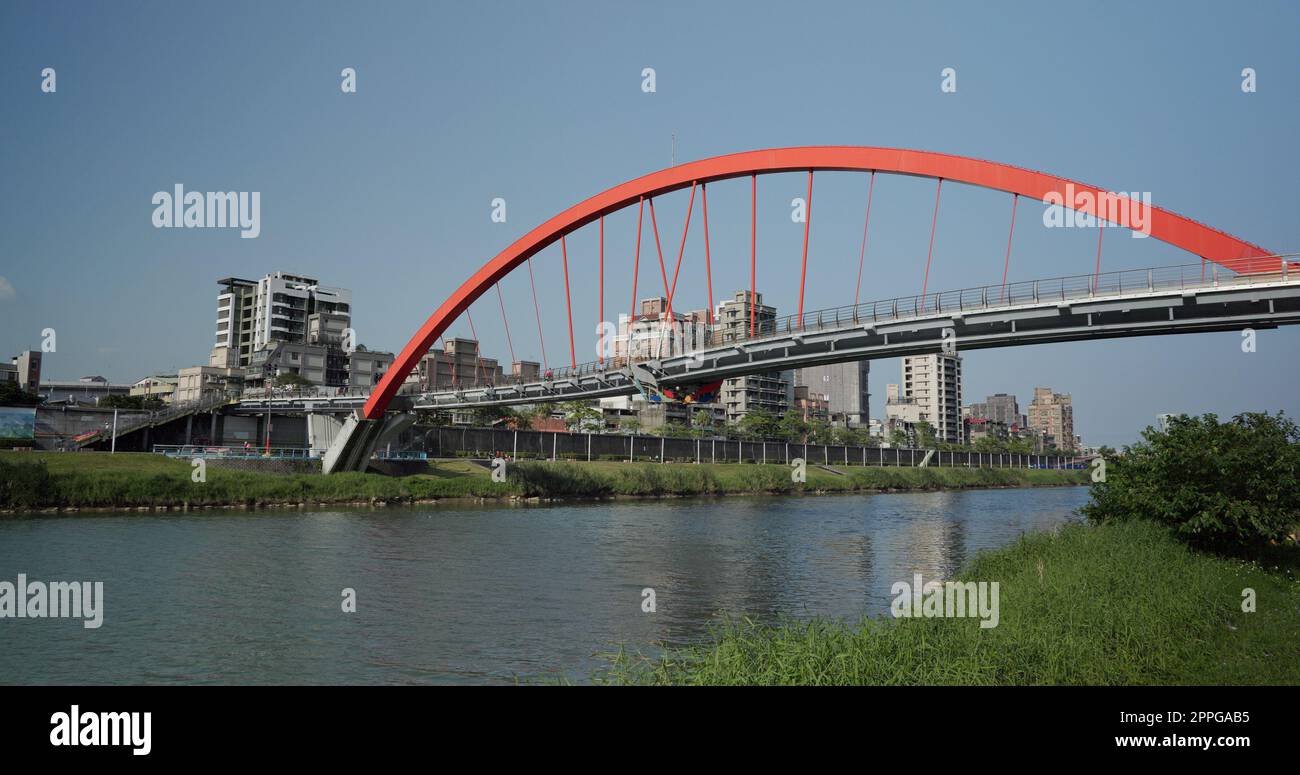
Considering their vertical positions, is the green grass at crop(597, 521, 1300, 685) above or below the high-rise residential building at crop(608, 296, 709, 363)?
below

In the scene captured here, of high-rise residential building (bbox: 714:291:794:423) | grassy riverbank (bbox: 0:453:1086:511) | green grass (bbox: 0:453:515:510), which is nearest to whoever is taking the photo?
green grass (bbox: 0:453:515:510)

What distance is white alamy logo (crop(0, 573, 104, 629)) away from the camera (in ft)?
51.1

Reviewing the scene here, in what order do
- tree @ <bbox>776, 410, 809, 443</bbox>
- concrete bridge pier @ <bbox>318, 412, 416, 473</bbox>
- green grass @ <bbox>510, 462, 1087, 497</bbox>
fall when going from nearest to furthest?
1. concrete bridge pier @ <bbox>318, 412, 416, 473</bbox>
2. green grass @ <bbox>510, 462, 1087, 497</bbox>
3. tree @ <bbox>776, 410, 809, 443</bbox>

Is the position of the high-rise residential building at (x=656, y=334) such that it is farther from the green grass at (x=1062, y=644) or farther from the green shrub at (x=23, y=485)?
the green shrub at (x=23, y=485)

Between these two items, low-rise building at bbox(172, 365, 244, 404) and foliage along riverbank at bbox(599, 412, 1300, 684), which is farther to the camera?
low-rise building at bbox(172, 365, 244, 404)

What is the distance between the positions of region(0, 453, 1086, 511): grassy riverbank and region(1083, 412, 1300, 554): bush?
34320mm

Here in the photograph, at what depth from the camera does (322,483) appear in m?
42.2

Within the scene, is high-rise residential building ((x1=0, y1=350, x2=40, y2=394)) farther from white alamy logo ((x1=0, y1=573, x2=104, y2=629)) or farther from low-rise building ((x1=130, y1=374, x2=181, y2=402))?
white alamy logo ((x1=0, y1=573, x2=104, y2=629))

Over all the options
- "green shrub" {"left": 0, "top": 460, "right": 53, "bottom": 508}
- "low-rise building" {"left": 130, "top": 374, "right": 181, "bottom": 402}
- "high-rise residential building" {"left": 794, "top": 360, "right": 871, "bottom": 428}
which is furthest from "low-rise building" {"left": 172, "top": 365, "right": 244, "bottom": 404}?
"high-rise residential building" {"left": 794, "top": 360, "right": 871, "bottom": 428}
